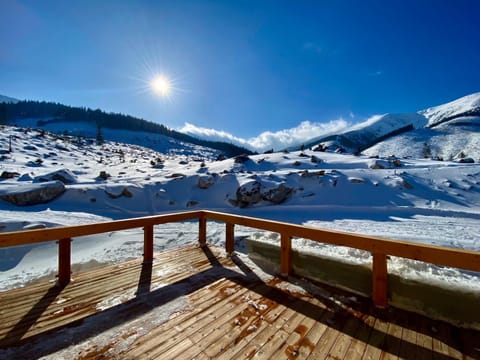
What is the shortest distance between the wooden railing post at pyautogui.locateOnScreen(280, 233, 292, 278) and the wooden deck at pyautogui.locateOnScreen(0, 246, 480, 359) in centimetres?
20

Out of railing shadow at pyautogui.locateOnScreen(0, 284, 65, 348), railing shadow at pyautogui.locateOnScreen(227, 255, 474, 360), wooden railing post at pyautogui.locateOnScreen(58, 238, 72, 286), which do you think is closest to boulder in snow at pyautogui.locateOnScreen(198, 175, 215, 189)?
wooden railing post at pyautogui.locateOnScreen(58, 238, 72, 286)

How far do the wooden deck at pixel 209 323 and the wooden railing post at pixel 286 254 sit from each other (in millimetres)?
198

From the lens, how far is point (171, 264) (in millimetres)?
3914

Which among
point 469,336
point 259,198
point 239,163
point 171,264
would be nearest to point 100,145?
point 239,163

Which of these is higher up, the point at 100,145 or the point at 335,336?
the point at 100,145

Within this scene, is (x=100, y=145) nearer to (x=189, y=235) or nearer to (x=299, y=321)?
(x=189, y=235)

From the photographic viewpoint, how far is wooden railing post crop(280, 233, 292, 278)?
3.48 m

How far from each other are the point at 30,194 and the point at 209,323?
11.7 meters

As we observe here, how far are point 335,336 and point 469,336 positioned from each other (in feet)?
4.04

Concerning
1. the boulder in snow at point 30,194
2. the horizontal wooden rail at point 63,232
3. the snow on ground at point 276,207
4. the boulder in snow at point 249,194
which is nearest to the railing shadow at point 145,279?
the horizontal wooden rail at point 63,232

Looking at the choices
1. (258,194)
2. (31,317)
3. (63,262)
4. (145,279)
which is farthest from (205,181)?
(31,317)

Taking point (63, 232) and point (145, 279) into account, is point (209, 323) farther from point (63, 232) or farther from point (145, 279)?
point (63, 232)

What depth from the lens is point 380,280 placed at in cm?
267

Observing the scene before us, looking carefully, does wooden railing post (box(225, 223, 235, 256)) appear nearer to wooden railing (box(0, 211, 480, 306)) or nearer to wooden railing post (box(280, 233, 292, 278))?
wooden railing (box(0, 211, 480, 306))
